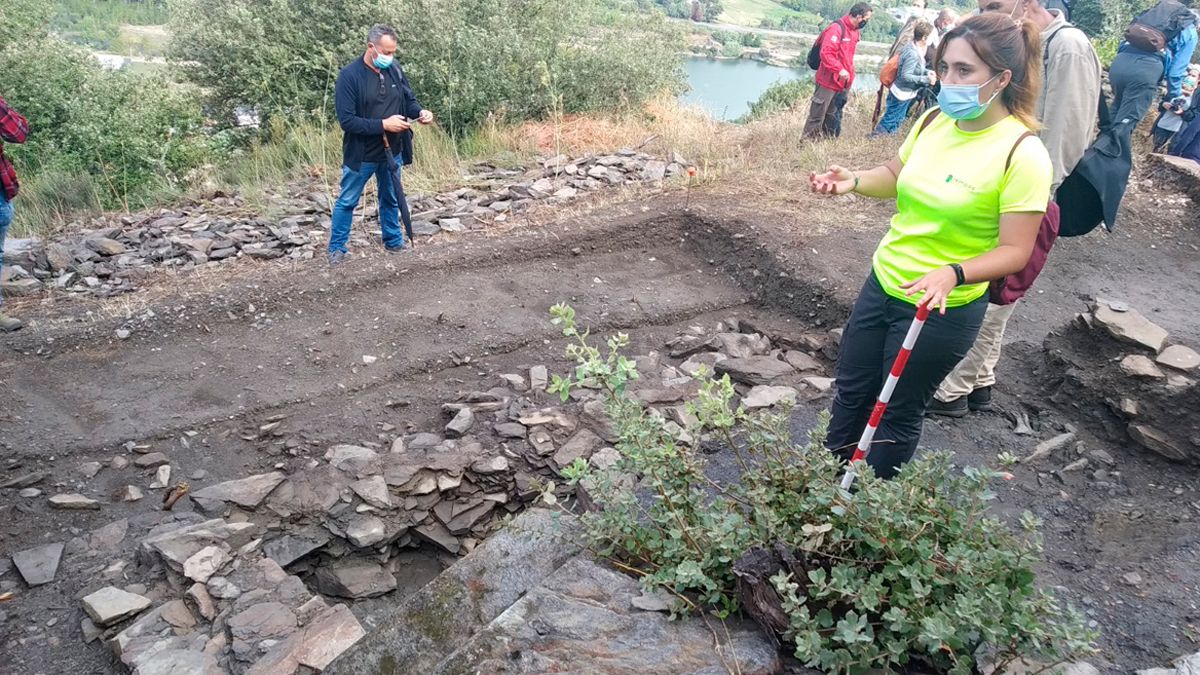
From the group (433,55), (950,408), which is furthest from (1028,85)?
(433,55)

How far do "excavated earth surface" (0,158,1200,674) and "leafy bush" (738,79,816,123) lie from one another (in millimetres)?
7118

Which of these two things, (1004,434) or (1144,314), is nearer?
(1004,434)

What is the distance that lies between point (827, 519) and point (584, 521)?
30.8 inches

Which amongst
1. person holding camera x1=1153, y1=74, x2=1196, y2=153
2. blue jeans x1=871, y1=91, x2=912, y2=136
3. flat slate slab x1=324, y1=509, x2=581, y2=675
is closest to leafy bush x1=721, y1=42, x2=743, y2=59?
blue jeans x1=871, y1=91, x2=912, y2=136

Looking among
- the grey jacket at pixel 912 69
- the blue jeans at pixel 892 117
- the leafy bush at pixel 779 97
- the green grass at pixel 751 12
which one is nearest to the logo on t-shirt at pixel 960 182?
the grey jacket at pixel 912 69

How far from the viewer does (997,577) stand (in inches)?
81.7

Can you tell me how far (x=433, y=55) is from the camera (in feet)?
A: 39.2

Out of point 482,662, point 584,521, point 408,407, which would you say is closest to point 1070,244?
point 408,407

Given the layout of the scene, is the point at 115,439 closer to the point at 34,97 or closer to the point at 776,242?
the point at 776,242

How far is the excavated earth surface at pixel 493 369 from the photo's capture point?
360 cm

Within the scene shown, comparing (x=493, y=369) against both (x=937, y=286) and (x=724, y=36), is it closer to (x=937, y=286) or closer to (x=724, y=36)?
(x=937, y=286)

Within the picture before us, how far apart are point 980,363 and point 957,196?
1.98m

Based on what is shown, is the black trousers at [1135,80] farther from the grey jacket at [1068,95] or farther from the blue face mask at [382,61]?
the blue face mask at [382,61]

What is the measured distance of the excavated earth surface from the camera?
11.8 feet
